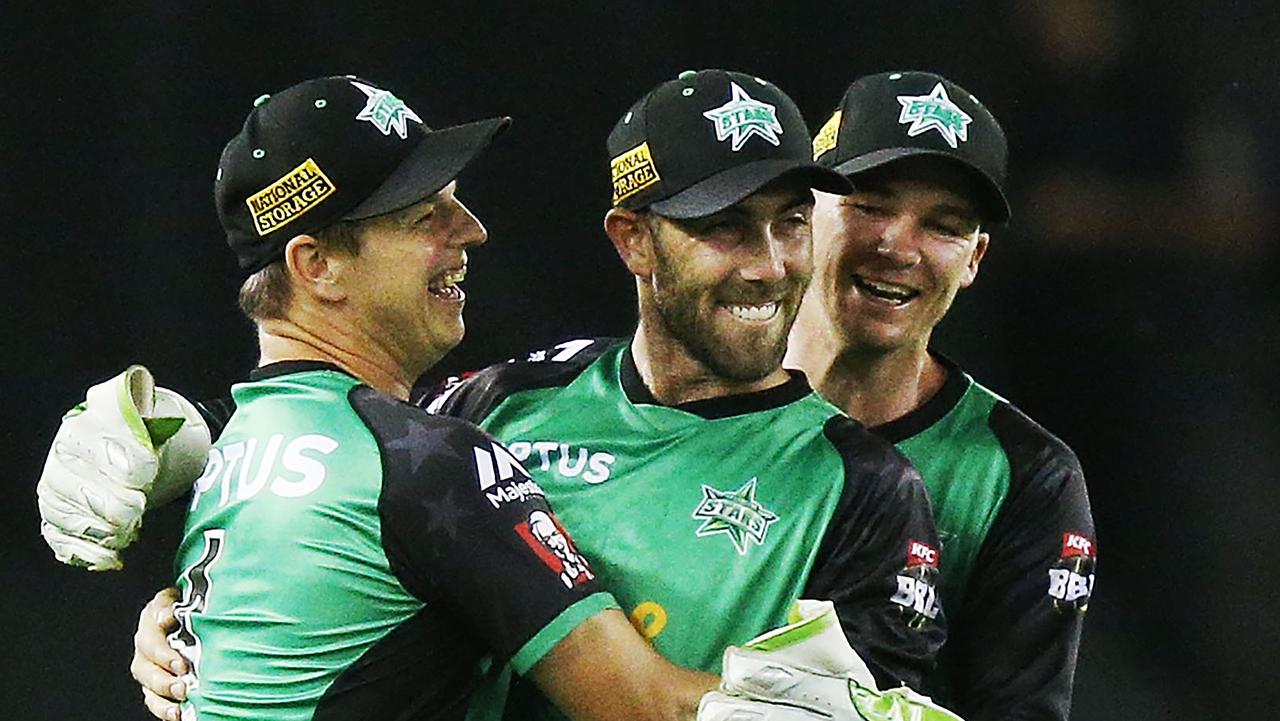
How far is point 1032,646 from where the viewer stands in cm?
259

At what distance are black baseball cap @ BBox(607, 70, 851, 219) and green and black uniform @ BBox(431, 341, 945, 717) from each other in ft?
0.78

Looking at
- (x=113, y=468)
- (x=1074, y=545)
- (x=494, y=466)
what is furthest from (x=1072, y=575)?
Answer: (x=113, y=468)

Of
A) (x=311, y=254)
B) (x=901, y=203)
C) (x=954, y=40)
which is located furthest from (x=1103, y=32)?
(x=311, y=254)

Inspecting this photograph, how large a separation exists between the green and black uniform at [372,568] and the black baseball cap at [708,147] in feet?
1.24

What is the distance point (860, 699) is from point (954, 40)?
8.36 ft

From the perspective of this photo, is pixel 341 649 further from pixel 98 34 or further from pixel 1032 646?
pixel 98 34

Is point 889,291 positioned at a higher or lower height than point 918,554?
higher

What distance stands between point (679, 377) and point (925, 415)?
0.45 m

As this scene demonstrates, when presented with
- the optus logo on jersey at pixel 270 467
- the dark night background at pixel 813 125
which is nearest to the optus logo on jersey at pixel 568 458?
the optus logo on jersey at pixel 270 467

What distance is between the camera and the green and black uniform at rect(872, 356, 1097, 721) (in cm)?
259

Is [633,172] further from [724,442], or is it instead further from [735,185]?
[724,442]

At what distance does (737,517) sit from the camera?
2.27m

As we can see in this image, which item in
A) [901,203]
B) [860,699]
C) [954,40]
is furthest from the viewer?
[954,40]

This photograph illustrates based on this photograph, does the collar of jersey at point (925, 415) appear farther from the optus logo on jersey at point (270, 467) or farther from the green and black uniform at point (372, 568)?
the optus logo on jersey at point (270, 467)
